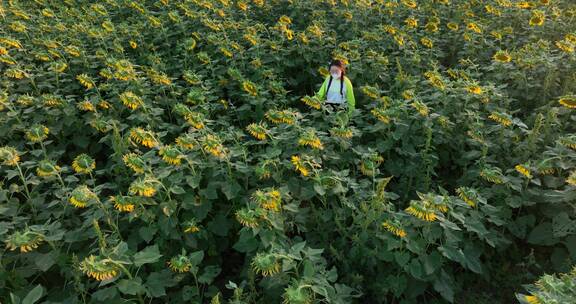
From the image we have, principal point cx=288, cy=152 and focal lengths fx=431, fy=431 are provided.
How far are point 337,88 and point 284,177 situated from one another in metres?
1.82

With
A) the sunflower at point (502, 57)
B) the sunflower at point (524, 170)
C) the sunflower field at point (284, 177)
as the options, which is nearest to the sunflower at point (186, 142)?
the sunflower field at point (284, 177)

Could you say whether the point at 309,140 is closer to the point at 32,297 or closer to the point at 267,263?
the point at 267,263

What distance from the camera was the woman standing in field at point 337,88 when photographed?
15.4 ft

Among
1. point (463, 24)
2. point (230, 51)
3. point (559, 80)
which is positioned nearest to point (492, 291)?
point (559, 80)

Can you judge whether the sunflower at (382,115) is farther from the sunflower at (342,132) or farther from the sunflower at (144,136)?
the sunflower at (144,136)

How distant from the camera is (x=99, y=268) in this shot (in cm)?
210

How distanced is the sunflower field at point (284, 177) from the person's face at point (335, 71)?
39 centimetres

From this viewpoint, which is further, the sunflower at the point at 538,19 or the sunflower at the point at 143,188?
the sunflower at the point at 538,19

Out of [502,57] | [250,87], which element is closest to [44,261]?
[250,87]

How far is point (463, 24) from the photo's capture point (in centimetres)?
668

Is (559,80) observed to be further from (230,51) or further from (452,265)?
(230,51)

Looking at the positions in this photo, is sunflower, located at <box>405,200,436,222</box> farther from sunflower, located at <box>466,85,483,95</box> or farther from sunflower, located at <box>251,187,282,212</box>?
sunflower, located at <box>466,85,483,95</box>

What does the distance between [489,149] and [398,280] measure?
5.52 feet

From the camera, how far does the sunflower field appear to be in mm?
2652
